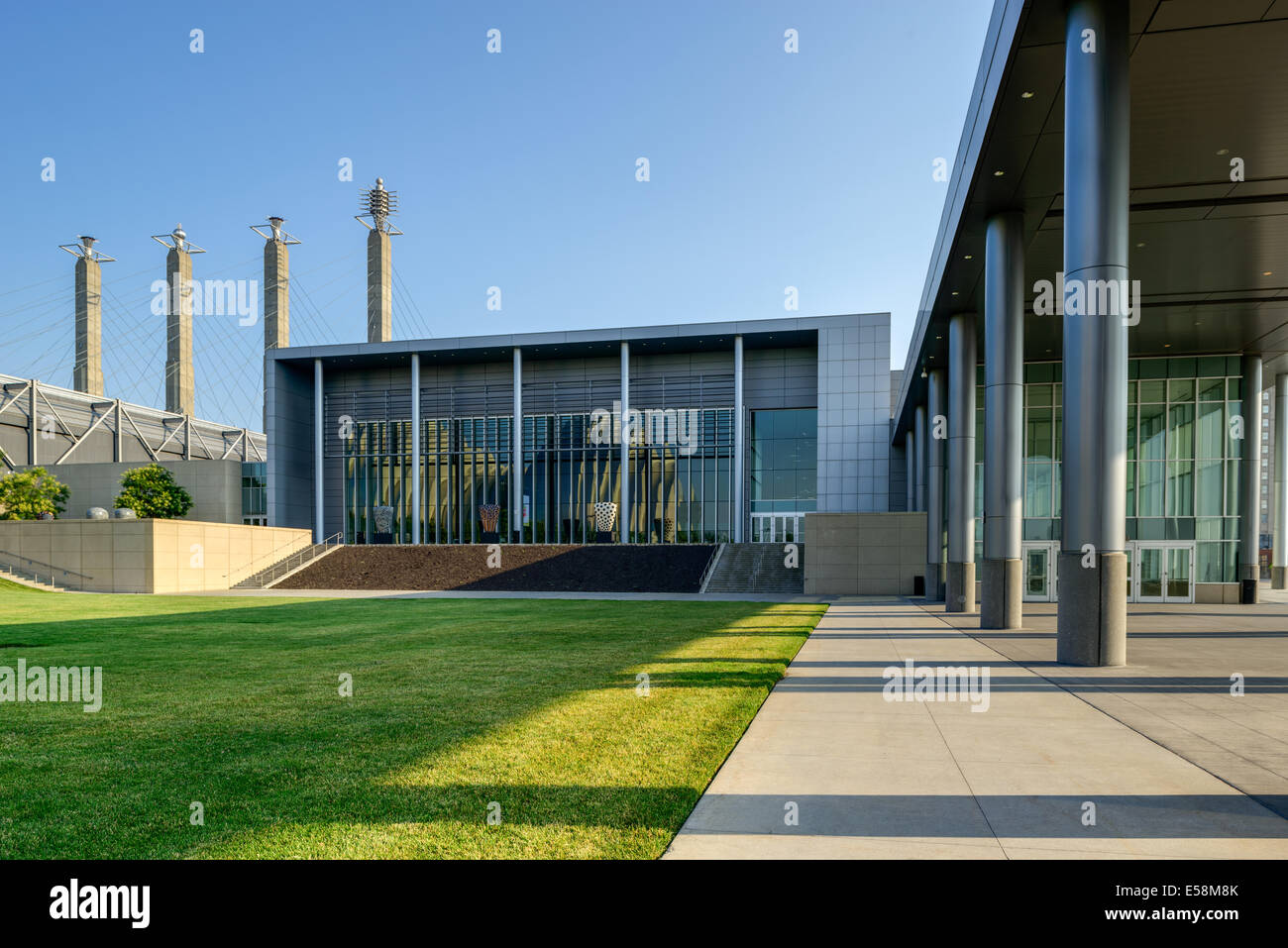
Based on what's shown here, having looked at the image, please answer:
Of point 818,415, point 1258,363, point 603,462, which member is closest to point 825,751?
point 1258,363


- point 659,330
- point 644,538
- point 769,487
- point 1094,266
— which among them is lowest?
point 644,538

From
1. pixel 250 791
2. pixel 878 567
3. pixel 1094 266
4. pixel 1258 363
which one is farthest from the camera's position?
pixel 878 567

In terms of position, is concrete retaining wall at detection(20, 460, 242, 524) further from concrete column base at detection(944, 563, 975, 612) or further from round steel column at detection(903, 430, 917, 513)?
concrete column base at detection(944, 563, 975, 612)

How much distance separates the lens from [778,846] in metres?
4.84

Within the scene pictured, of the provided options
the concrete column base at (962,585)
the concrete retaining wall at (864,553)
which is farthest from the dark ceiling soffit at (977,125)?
the concrete retaining wall at (864,553)

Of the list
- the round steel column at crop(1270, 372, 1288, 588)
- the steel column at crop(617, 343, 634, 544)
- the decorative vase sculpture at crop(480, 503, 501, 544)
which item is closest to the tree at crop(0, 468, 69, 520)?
the decorative vase sculpture at crop(480, 503, 501, 544)

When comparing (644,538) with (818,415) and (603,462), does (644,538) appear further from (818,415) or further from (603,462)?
(818,415)

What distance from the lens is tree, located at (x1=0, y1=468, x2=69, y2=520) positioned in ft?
161

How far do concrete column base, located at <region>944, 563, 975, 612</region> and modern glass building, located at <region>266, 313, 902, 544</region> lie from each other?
97.0 feet

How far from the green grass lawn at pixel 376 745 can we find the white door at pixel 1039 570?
2085cm

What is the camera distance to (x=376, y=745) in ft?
24.3

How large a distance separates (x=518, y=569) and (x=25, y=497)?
101 ft

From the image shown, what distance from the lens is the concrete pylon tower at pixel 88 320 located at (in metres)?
102
